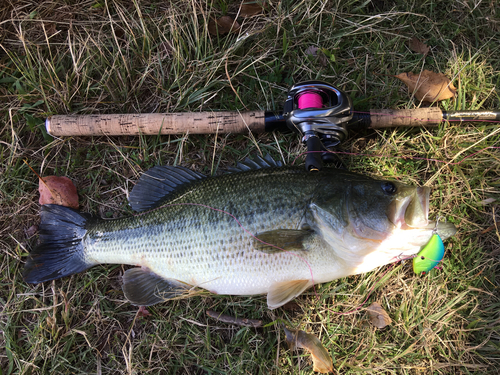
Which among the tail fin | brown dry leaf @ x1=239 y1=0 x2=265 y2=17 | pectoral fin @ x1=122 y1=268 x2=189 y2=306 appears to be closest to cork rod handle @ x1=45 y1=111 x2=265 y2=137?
the tail fin

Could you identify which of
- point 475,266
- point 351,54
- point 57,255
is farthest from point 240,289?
point 351,54

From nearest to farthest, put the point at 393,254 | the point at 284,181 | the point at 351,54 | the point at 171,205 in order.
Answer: the point at 393,254, the point at 284,181, the point at 171,205, the point at 351,54

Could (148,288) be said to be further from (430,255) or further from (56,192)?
(430,255)

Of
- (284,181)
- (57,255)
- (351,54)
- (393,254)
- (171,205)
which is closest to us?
(393,254)

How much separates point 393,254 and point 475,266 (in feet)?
3.15

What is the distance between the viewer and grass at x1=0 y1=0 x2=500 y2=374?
96.5 inches

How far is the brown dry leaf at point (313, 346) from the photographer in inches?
90.9

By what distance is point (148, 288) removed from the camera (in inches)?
96.6

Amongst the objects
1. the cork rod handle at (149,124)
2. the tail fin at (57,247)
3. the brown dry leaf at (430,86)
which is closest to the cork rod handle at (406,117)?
the brown dry leaf at (430,86)

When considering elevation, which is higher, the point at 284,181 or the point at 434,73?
the point at 434,73

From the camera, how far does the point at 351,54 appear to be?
2.82 meters

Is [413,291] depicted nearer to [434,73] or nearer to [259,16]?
[434,73]

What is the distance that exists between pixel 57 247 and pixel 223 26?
2481mm

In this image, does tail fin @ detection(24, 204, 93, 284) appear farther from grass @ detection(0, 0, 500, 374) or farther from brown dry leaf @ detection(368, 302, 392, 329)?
brown dry leaf @ detection(368, 302, 392, 329)
